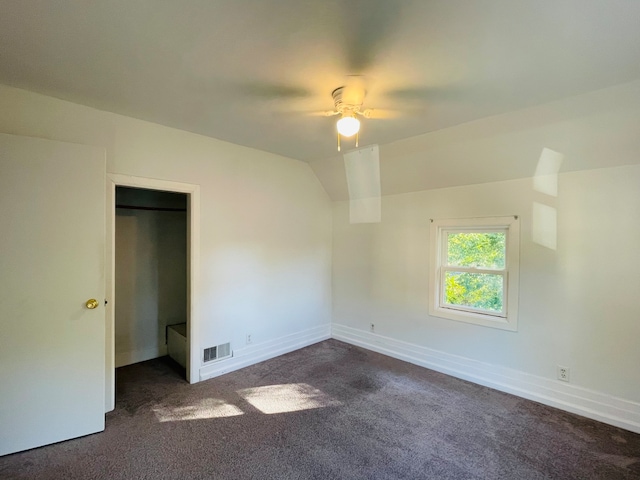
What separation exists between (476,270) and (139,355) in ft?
13.5

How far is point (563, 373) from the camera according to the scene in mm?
2799

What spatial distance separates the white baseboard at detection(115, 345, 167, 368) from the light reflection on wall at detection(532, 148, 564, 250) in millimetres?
4456

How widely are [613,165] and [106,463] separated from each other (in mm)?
4373

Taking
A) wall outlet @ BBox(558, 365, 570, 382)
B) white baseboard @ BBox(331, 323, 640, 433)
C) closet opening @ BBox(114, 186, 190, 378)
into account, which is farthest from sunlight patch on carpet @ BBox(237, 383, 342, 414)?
wall outlet @ BBox(558, 365, 570, 382)

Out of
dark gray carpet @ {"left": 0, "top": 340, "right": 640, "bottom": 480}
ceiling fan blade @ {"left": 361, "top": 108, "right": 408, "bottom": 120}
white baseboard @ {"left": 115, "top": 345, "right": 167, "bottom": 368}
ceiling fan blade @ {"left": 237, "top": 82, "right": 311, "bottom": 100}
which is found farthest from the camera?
white baseboard @ {"left": 115, "top": 345, "right": 167, "bottom": 368}

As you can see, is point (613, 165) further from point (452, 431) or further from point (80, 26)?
point (80, 26)

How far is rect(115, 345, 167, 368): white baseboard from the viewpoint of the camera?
3.67 m

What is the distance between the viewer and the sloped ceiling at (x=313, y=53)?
1.42 meters

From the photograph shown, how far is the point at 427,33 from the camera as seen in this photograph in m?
1.56

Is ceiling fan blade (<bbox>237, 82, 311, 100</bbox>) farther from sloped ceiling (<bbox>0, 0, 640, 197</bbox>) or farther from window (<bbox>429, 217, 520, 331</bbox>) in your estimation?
window (<bbox>429, 217, 520, 331</bbox>)

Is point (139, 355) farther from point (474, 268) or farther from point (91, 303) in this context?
point (474, 268)

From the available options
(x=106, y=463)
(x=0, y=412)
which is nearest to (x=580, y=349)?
(x=106, y=463)

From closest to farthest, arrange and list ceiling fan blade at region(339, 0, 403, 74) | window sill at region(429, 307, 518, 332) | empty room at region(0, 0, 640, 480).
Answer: ceiling fan blade at region(339, 0, 403, 74) → empty room at region(0, 0, 640, 480) → window sill at region(429, 307, 518, 332)

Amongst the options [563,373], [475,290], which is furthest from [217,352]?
[563,373]
